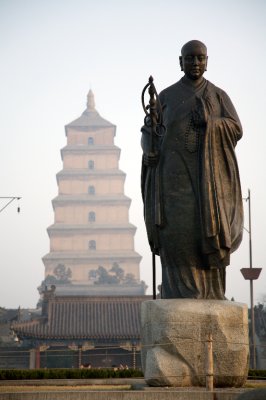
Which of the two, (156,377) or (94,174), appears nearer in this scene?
(156,377)

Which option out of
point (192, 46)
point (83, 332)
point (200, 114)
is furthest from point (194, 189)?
point (83, 332)

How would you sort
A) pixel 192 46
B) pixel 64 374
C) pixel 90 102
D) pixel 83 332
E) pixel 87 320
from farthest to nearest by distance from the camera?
pixel 90 102 < pixel 87 320 < pixel 83 332 < pixel 64 374 < pixel 192 46

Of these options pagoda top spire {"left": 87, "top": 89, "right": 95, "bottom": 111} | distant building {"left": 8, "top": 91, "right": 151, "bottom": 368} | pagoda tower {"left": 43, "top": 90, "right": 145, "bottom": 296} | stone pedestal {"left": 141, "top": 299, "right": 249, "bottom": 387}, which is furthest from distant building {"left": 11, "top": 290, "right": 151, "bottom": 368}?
pagoda top spire {"left": 87, "top": 89, "right": 95, "bottom": 111}

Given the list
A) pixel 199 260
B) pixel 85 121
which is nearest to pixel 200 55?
pixel 199 260

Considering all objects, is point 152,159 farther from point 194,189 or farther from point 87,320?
point 87,320

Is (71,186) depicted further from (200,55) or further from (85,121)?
(200,55)

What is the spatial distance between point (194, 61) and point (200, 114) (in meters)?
0.68

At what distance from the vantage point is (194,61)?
9.20 m

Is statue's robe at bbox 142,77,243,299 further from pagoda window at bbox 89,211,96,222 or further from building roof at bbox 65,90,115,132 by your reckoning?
building roof at bbox 65,90,115,132

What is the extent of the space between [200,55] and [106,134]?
3464 inches

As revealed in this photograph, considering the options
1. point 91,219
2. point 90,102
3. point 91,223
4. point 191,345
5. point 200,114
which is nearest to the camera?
point 191,345

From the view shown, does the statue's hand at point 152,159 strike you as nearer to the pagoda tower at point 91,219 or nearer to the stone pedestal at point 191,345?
the stone pedestal at point 191,345

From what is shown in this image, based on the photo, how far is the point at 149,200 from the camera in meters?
9.20

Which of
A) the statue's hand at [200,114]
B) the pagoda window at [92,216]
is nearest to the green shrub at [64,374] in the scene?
the statue's hand at [200,114]
